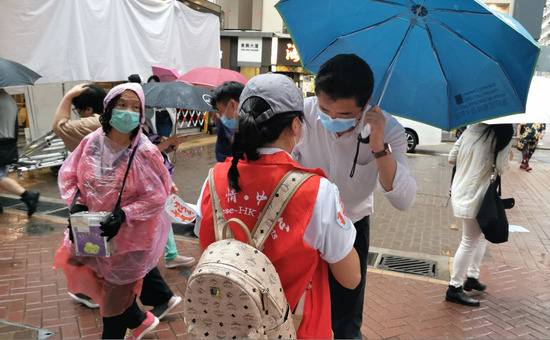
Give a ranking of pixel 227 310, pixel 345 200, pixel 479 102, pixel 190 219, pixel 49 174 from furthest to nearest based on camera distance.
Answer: pixel 49 174, pixel 190 219, pixel 345 200, pixel 479 102, pixel 227 310

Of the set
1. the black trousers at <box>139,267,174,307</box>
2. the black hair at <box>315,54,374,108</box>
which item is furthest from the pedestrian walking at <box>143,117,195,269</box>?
the black hair at <box>315,54,374,108</box>

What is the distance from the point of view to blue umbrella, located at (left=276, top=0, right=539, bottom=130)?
1.98m

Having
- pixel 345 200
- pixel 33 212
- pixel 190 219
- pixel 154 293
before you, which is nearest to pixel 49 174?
pixel 33 212

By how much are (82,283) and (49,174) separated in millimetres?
6911

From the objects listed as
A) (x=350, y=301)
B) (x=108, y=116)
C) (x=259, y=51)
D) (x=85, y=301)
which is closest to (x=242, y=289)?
(x=350, y=301)

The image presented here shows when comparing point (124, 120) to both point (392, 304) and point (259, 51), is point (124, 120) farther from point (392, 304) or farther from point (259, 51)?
point (259, 51)

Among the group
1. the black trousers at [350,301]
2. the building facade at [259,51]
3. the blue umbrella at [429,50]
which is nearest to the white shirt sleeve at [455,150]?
the blue umbrella at [429,50]

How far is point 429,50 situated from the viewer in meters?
2.21

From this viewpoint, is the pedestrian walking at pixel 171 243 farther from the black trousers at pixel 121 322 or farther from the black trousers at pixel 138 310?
the black trousers at pixel 121 322

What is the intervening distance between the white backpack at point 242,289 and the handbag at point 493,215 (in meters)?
2.93

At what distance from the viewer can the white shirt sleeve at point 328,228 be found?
147 centimetres

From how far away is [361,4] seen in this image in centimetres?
230

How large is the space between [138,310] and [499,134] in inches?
127

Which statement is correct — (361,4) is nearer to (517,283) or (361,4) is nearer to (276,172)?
(276,172)
